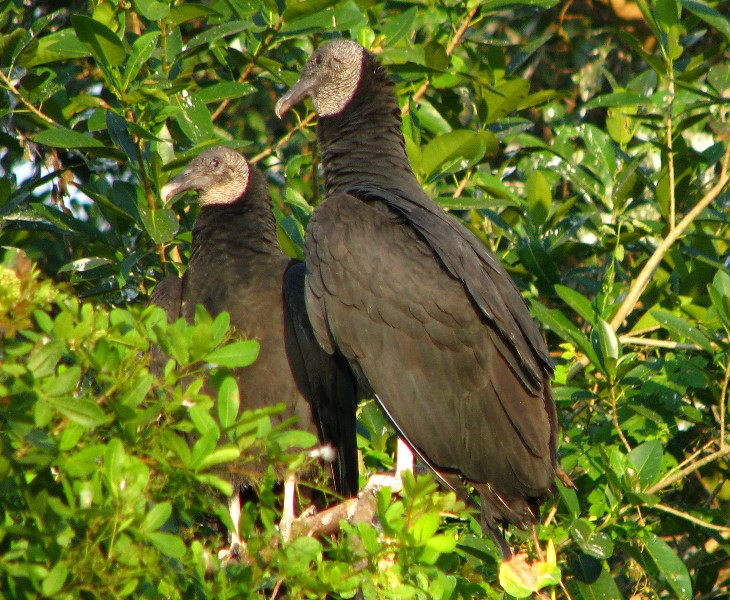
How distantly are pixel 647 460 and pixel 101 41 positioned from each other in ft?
6.68

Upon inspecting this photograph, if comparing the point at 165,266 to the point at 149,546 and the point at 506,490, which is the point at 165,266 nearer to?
the point at 506,490

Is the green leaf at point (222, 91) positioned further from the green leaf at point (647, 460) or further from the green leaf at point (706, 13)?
the green leaf at point (647, 460)

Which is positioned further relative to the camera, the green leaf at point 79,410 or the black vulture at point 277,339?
the black vulture at point 277,339

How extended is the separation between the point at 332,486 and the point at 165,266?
983 millimetres

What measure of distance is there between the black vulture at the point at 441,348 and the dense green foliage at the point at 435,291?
0.59 ft

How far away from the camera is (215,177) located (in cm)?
337

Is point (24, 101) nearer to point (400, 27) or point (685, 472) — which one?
point (400, 27)

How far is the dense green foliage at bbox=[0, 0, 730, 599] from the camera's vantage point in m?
1.66

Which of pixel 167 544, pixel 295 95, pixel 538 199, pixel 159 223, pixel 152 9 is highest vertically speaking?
pixel 152 9

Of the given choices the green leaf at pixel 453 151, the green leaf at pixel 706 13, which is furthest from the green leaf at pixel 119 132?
the green leaf at pixel 706 13

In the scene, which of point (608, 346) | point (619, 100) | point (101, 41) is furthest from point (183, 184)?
point (619, 100)

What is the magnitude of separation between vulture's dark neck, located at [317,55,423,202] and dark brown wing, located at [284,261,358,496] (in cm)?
45

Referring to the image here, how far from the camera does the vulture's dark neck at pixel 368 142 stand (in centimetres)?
316

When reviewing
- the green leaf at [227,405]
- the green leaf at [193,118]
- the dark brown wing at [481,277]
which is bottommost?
the dark brown wing at [481,277]
